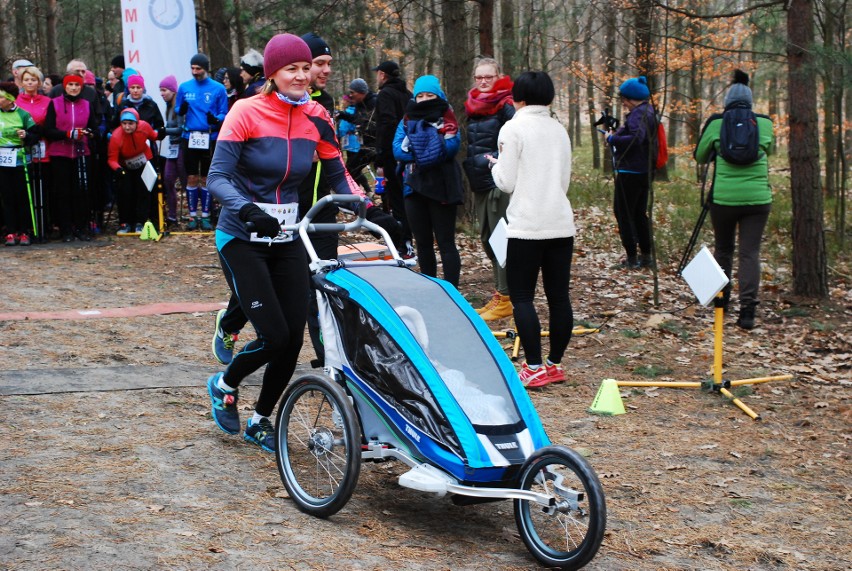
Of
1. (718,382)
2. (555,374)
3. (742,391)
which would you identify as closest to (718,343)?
(718,382)

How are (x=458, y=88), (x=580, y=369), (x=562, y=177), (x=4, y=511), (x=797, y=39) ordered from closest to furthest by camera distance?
(x=4, y=511) < (x=562, y=177) < (x=580, y=369) < (x=797, y=39) < (x=458, y=88)

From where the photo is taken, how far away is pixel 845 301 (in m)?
10.4

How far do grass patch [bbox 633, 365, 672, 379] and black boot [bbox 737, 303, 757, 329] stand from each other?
157 cm

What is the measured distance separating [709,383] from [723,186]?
2495 mm

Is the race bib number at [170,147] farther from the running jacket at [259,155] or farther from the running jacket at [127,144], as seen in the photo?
the running jacket at [259,155]

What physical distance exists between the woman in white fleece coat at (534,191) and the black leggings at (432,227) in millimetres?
2111

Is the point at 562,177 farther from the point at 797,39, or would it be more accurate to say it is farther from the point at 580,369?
the point at 797,39

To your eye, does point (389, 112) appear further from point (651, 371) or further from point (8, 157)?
point (8, 157)

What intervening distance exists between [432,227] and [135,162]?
6.32 m

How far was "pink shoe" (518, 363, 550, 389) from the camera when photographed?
7.24m

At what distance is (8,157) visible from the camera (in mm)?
12773

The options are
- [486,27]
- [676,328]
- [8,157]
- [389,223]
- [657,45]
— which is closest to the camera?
[389,223]

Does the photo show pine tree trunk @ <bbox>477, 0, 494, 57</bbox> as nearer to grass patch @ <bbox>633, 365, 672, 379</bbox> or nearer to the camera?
the camera

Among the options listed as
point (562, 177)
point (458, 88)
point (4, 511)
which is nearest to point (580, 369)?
point (562, 177)
